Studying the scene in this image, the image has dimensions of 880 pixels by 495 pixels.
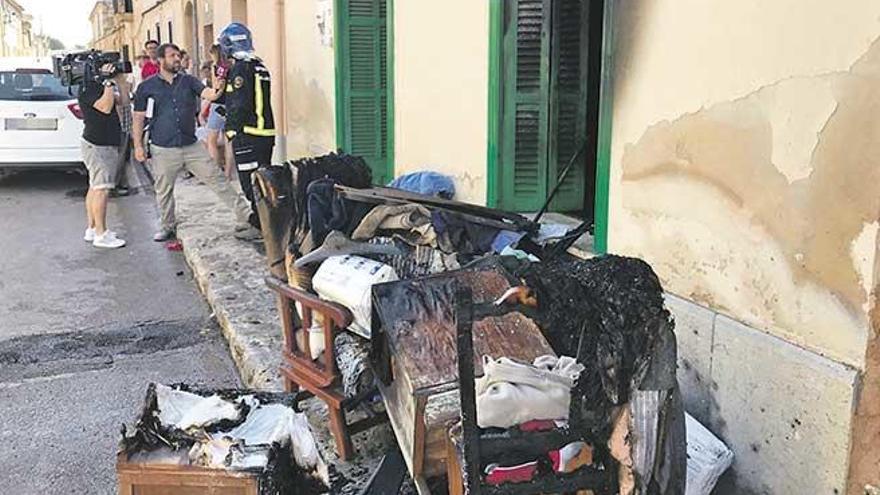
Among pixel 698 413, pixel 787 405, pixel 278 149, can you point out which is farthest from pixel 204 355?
pixel 278 149

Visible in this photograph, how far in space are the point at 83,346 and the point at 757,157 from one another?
4.24m

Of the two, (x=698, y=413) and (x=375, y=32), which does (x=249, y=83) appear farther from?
(x=698, y=413)

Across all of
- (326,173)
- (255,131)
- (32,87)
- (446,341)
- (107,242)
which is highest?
(32,87)

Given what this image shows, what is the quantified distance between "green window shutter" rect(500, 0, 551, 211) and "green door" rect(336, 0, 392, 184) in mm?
2739

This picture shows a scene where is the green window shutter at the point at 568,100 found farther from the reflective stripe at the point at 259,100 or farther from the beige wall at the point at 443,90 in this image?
the reflective stripe at the point at 259,100

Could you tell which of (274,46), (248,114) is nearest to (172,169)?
(248,114)

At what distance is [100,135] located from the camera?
7766mm

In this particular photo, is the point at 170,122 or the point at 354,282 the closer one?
the point at 354,282

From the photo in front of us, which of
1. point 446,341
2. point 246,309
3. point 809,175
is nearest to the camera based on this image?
point 809,175

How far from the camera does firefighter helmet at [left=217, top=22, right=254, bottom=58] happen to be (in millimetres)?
7375

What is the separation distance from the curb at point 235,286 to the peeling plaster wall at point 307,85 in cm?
111

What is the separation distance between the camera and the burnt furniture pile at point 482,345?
7.68 feet

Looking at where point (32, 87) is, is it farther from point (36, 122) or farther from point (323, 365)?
point (323, 365)

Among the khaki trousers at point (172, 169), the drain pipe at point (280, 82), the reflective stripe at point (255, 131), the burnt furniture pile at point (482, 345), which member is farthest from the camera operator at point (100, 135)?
the burnt furniture pile at point (482, 345)
